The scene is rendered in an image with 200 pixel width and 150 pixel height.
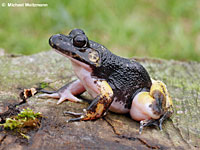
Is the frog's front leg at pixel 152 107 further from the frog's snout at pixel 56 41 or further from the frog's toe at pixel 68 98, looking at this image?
the frog's snout at pixel 56 41

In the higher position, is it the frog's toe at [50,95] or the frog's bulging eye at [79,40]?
the frog's bulging eye at [79,40]

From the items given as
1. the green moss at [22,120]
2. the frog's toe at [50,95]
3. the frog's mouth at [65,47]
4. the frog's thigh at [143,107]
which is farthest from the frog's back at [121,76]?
the green moss at [22,120]

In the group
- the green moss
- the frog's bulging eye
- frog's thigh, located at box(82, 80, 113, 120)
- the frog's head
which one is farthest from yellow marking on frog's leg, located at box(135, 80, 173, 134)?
the green moss

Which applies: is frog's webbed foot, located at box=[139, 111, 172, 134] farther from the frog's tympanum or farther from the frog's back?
the frog's back

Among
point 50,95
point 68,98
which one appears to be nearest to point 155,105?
point 68,98

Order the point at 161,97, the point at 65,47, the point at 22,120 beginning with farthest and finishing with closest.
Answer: the point at 161,97, the point at 65,47, the point at 22,120

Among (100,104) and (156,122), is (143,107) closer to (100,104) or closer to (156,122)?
(156,122)

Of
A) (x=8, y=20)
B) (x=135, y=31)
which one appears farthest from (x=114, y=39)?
(x=8, y=20)
